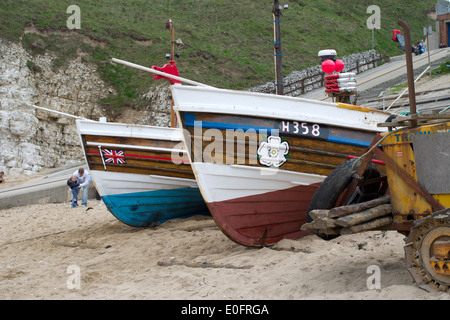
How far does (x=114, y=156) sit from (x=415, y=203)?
21.2 feet

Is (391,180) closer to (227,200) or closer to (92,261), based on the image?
(227,200)

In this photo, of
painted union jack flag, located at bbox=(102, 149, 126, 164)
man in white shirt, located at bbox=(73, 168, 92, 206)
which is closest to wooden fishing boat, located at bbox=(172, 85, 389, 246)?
painted union jack flag, located at bbox=(102, 149, 126, 164)

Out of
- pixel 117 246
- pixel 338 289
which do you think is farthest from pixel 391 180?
pixel 117 246

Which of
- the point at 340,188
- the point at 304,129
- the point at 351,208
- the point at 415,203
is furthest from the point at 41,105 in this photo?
the point at 415,203

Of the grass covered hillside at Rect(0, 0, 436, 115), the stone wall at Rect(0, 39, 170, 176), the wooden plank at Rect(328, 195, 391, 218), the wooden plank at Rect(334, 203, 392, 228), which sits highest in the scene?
the grass covered hillside at Rect(0, 0, 436, 115)

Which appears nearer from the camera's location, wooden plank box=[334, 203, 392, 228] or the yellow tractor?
the yellow tractor

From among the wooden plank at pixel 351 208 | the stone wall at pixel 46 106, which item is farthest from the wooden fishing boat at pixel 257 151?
the stone wall at pixel 46 106

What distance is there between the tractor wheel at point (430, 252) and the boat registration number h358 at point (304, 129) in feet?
9.46

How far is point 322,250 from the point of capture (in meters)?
6.41

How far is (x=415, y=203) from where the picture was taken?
4664 millimetres

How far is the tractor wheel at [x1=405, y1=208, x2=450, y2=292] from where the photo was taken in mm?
→ 4125

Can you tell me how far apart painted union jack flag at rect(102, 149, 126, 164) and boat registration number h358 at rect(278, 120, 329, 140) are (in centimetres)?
392

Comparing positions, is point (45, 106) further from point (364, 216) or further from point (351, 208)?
point (364, 216)

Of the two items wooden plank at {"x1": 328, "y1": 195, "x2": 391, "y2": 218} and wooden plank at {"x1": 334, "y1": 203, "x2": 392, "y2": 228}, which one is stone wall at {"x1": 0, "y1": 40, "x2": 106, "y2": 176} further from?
wooden plank at {"x1": 334, "y1": 203, "x2": 392, "y2": 228}
